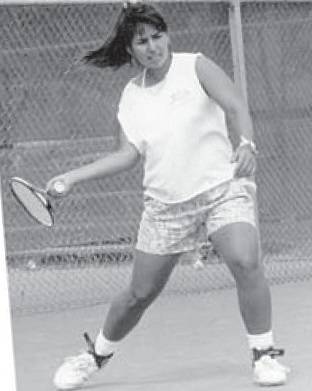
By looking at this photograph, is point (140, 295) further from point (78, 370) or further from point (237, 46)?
point (237, 46)

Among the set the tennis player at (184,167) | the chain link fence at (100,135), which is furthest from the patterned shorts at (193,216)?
the chain link fence at (100,135)

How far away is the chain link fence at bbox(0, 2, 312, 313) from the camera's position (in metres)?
8.94

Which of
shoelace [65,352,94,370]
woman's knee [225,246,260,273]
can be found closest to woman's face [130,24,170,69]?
woman's knee [225,246,260,273]

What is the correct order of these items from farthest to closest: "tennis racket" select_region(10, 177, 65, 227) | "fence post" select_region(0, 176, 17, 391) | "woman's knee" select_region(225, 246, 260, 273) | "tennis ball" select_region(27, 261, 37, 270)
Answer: "tennis ball" select_region(27, 261, 37, 270)
"woman's knee" select_region(225, 246, 260, 273)
"tennis racket" select_region(10, 177, 65, 227)
"fence post" select_region(0, 176, 17, 391)

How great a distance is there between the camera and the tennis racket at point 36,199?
520 centimetres

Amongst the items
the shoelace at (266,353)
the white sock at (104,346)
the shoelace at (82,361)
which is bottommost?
the shoelace at (266,353)

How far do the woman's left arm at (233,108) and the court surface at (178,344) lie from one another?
92 centimetres

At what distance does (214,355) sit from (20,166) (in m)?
3.13

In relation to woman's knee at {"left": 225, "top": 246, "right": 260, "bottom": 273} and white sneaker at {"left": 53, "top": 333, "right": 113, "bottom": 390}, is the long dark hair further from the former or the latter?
white sneaker at {"left": 53, "top": 333, "right": 113, "bottom": 390}

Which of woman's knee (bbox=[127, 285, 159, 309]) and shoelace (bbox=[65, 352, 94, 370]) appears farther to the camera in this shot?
shoelace (bbox=[65, 352, 94, 370])

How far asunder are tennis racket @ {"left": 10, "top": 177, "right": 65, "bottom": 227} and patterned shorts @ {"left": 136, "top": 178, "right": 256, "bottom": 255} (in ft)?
1.63

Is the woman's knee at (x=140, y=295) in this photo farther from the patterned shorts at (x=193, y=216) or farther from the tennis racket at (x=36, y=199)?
the tennis racket at (x=36, y=199)

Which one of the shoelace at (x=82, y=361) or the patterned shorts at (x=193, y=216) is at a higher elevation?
the patterned shorts at (x=193, y=216)

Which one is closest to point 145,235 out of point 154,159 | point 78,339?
point 154,159
